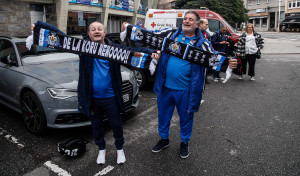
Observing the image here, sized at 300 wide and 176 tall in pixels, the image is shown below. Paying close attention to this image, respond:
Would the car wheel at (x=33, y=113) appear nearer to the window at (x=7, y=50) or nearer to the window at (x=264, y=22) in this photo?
the window at (x=7, y=50)

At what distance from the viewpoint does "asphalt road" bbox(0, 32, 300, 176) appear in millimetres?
3102

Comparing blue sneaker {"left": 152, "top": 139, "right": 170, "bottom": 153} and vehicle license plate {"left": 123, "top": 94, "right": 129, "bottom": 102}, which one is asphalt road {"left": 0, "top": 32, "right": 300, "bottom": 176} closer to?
blue sneaker {"left": 152, "top": 139, "right": 170, "bottom": 153}

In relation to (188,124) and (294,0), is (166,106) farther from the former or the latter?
(294,0)

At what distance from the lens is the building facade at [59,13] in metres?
11.0

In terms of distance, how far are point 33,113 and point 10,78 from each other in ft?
3.19

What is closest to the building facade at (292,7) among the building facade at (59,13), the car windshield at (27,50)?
the building facade at (59,13)

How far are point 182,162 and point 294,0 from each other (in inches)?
2234

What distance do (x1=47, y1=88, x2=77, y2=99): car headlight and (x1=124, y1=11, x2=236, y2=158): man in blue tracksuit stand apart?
1352 mm

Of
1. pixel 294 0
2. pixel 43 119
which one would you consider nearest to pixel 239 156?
pixel 43 119

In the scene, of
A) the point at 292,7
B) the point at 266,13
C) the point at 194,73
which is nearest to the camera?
the point at 194,73

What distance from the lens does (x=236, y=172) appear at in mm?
3037

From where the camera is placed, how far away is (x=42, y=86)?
12.3ft

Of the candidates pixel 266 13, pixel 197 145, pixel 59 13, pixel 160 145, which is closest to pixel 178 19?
pixel 59 13

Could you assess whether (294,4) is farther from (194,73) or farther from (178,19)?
(194,73)
